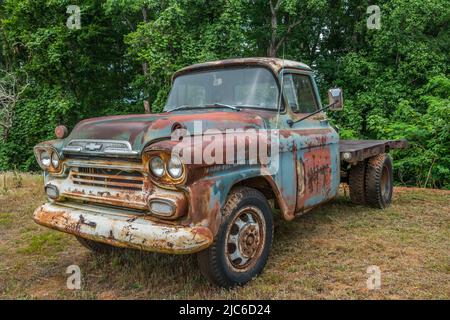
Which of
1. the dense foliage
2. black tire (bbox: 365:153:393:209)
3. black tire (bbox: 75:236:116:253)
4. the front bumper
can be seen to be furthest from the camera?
the dense foliage

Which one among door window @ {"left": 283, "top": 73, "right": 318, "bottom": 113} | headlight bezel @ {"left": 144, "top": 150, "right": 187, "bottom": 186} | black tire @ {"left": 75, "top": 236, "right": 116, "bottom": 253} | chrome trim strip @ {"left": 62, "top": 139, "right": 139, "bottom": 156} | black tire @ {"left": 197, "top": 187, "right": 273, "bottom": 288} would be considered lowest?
black tire @ {"left": 75, "top": 236, "right": 116, "bottom": 253}

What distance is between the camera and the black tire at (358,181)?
20.5 ft

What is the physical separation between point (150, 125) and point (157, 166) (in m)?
0.44

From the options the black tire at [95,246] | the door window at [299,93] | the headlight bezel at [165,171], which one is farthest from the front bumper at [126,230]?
the door window at [299,93]

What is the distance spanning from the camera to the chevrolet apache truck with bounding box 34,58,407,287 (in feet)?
9.91

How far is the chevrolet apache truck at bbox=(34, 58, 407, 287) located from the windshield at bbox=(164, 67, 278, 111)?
0.04ft

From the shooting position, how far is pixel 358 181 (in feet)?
20.5

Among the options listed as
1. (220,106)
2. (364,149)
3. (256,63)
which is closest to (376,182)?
(364,149)

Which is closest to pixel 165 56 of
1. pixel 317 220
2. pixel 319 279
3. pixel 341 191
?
pixel 341 191

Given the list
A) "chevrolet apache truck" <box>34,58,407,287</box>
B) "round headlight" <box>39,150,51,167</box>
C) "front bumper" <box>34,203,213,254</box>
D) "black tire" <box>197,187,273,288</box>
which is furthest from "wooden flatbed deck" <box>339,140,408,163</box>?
"round headlight" <box>39,150,51,167</box>

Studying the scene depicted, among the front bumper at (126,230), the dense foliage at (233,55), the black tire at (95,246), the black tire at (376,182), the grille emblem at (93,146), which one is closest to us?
the front bumper at (126,230)

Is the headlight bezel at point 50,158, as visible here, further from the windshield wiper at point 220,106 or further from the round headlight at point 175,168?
the windshield wiper at point 220,106

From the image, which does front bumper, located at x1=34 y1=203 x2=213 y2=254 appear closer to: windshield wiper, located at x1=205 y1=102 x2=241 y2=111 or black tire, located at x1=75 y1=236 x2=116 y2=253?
black tire, located at x1=75 y1=236 x2=116 y2=253

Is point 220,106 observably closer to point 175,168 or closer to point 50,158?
point 175,168
